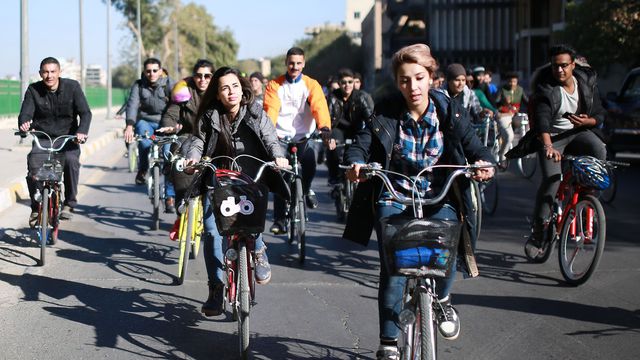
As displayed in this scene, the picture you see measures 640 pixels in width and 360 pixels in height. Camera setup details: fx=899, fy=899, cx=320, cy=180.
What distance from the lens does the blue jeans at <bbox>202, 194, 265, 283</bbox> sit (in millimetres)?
5637

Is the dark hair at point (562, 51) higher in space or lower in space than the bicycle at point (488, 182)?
higher

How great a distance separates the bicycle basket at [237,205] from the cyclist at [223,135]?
51 centimetres

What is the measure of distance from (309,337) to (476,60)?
2352 inches

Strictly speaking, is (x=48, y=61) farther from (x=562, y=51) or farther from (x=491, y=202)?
A: (x=491, y=202)

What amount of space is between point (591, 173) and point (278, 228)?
307 centimetres

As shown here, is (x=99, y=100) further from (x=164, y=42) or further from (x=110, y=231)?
(x=110, y=231)

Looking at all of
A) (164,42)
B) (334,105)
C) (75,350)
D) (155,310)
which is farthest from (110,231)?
(164,42)

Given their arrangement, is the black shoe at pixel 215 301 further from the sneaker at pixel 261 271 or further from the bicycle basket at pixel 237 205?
the bicycle basket at pixel 237 205

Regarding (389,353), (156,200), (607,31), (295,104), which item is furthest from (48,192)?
(607,31)

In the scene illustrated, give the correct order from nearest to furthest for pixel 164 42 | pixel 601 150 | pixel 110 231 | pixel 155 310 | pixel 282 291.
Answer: pixel 155 310 < pixel 282 291 < pixel 601 150 < pixel 110 231 < pixel 164 42

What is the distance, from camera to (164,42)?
77.2m

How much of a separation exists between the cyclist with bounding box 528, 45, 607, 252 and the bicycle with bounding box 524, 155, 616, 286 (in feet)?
0.34

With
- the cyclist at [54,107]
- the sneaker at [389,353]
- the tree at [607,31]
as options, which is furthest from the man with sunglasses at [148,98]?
the tree at [607,31]

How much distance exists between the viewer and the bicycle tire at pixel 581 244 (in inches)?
259
